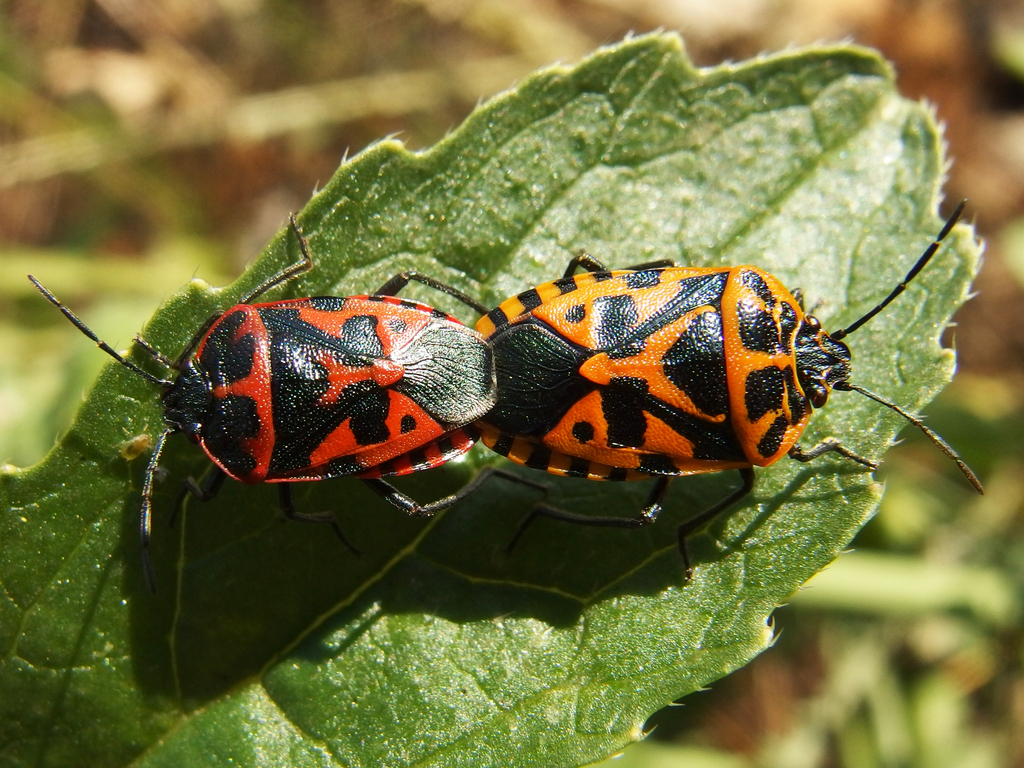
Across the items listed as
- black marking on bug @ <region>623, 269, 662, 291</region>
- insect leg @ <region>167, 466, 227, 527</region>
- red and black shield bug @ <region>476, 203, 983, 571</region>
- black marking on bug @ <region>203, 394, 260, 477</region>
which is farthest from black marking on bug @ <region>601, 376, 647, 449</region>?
insect leg @ <region>167, 466, 227, 527</region>

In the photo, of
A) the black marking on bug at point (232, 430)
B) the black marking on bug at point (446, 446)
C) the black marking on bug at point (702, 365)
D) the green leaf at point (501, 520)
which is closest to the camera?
the green leaf at point (501, 520)

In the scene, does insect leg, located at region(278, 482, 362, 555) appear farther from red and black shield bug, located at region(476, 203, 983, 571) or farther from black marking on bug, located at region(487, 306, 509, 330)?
black marking on bug, located at region(487, 306, 509, 330)

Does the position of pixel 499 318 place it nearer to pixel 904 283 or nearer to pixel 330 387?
pixel 330 387

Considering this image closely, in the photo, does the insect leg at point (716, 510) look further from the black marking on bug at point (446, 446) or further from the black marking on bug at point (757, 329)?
the black marking on bug at point (446, 446)

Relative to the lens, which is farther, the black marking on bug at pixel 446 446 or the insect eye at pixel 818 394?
the black marking on bug at pixel 446 446

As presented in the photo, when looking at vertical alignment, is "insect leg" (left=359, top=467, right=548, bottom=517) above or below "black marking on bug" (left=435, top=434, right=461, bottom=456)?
below

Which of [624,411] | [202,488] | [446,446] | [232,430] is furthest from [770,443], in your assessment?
[202,488]

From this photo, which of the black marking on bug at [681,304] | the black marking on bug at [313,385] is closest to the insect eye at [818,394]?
the black marking on bug at [681,304]

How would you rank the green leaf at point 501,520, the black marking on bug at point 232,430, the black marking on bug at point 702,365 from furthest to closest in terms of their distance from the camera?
1. the black marking on bug at point 702,365
2. the black marking on bug at point 232,430
3. the green leaf at point 501,520
